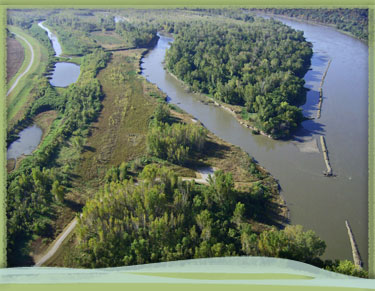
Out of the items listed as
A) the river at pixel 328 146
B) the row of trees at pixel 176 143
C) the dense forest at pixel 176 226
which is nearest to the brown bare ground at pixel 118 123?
the row of trees at pixel 176 143

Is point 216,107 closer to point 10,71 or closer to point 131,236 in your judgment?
point 131,236

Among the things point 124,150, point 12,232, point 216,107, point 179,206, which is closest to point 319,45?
point 216,107

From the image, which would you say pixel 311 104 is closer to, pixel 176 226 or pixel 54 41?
pixel 176 226

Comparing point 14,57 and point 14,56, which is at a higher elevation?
point 14,56

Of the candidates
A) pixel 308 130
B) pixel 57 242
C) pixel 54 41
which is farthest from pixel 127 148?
pixel 54 41

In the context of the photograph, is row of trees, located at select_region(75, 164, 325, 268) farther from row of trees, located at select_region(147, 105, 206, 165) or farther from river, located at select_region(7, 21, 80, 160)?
river, located at select_region(7, 21, 80, 160)

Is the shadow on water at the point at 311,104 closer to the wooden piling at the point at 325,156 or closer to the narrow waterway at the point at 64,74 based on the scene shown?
the wooden piling at the point at 325,156
